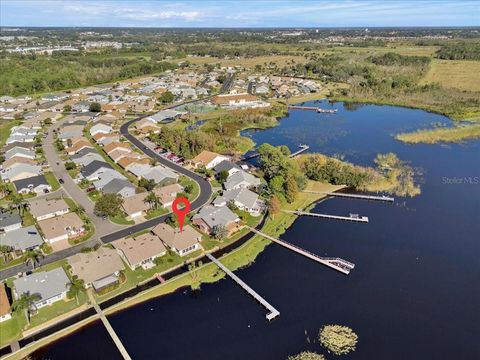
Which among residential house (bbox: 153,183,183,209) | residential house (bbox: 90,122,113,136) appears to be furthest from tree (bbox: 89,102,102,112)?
residential house (bbox: 153,183,183,209)

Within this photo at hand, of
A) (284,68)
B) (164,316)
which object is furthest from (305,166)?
(284,68)

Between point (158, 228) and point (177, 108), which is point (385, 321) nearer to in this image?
point (158, 228)

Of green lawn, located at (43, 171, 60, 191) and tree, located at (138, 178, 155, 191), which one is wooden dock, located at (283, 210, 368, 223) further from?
green lawn, located at (43, 171, 60, 191)

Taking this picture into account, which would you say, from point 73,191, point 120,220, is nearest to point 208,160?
point 120,220

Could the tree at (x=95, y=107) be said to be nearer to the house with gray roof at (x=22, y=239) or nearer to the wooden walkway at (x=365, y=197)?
the house with gray roof at (x=22, y=239)

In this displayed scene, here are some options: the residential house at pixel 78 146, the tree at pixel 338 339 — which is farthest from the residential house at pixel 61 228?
the tree at pixel 338 339

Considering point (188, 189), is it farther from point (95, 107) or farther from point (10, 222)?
point (95, 107)
